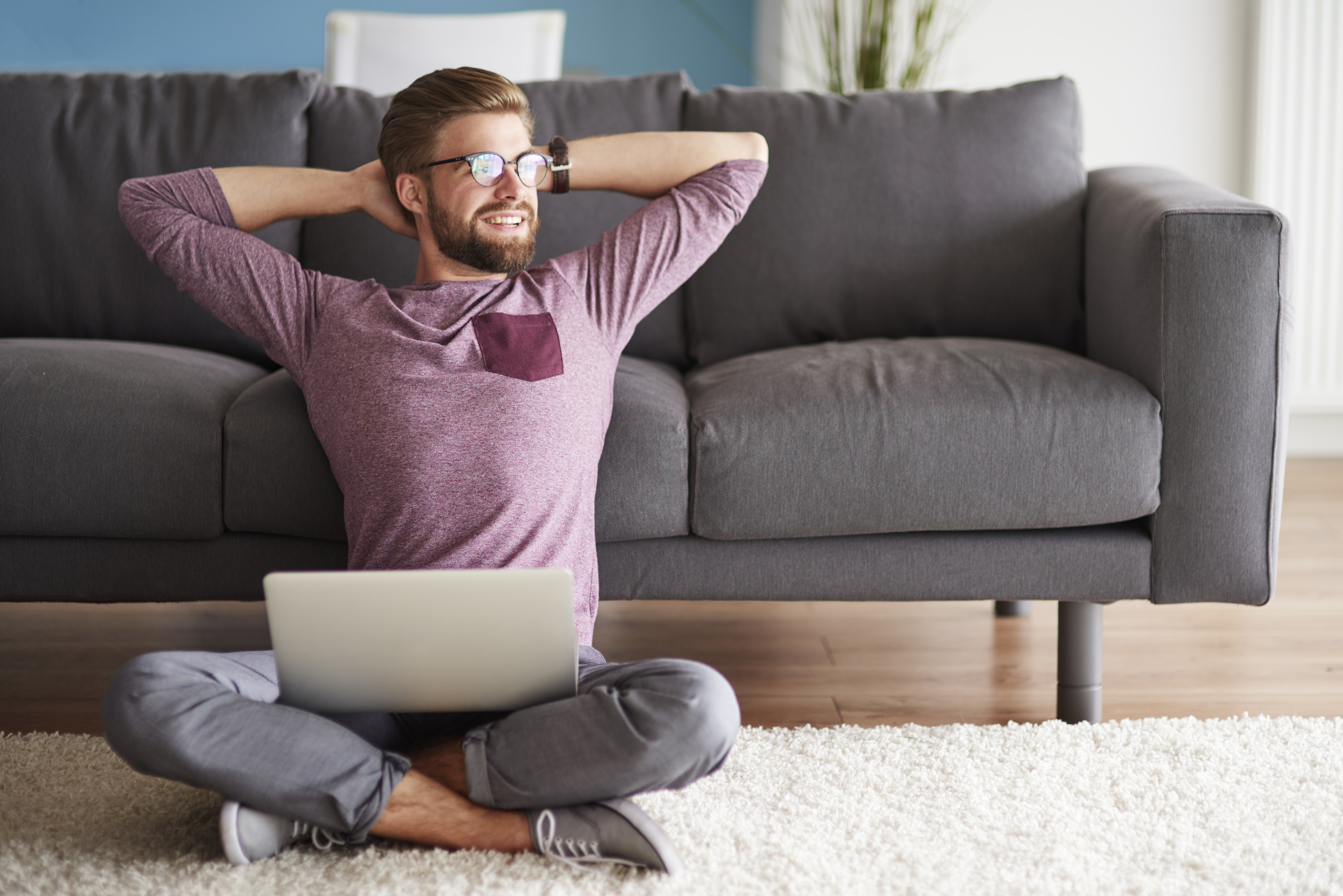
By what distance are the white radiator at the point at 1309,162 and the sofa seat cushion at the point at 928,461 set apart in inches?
86.1

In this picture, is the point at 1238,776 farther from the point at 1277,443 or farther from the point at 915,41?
the point at 915,41

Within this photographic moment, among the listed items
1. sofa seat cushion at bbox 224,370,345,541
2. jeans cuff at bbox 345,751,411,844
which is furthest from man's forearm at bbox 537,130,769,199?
jeans cuff at bbox 345,751,411,844

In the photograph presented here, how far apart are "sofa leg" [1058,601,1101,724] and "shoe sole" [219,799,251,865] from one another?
1114 millimetres

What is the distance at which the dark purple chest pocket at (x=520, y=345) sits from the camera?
4.64 ft

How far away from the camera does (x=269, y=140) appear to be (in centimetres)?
209

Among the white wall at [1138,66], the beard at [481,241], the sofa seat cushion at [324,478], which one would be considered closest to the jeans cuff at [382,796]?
the sofa seat cushion at [324,478]

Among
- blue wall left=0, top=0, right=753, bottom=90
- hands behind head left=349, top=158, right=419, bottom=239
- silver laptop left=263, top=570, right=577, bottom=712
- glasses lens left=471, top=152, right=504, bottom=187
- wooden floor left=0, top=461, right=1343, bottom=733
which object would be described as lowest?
wooden floor left=0, top=461, right=1343, bottom=733

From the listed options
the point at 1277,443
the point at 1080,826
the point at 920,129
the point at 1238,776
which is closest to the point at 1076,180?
the point at 920,129

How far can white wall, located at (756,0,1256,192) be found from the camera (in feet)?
11.3

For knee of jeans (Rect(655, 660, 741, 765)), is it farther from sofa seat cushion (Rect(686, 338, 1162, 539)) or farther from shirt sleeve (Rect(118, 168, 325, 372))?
shirt sleeve (Rect(118, 168, 325, 372))

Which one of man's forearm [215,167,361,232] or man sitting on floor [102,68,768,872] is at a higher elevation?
man's forearm [215,167,361,232]

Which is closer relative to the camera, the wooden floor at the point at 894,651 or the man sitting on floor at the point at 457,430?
the man sitting on floor at the point at 457,430

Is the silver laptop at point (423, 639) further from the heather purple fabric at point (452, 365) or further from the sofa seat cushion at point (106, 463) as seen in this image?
the sofa seat cushion at point (106, 463)

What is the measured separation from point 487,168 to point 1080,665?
1.08 metres
